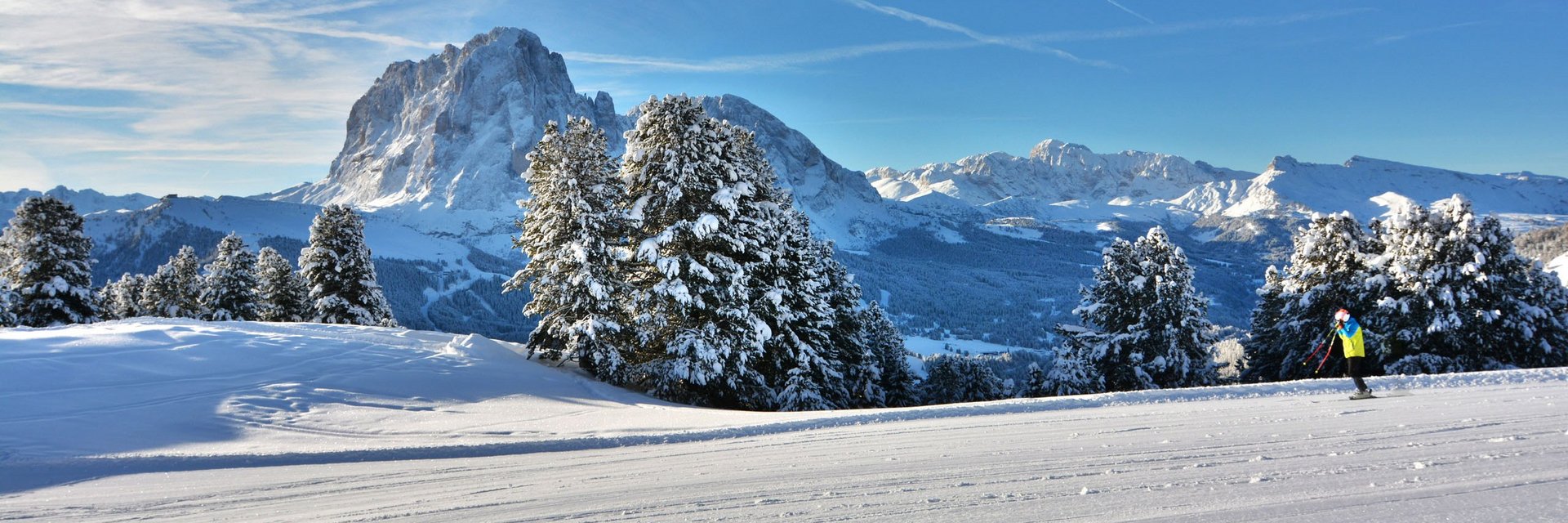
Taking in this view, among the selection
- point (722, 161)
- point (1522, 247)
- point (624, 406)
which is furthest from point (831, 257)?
point (1522, 247)

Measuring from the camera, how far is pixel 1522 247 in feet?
639

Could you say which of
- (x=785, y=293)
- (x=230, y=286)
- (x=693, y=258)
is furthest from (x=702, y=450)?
(x=230, y=286)

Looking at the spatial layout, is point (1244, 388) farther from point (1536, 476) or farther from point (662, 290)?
point (662, 290)

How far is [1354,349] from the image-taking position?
13.3 meters

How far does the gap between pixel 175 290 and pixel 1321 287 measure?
5884 cm

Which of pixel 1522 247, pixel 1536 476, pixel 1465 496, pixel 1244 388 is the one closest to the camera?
pixel 1465 496

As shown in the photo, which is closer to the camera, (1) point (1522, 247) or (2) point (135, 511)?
(2) point (135, 511)

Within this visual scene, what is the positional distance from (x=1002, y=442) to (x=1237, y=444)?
2423 mm

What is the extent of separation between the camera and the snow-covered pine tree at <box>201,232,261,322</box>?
4053cm

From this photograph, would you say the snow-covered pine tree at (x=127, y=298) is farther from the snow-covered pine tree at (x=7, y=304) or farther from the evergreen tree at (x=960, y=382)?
the evergreen tree at (x=960, y=382)

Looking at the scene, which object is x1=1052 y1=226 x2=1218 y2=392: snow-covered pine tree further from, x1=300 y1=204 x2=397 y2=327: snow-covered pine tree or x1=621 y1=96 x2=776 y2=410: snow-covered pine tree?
x1=300 y1=204 x2=397 y2=327: snow-covered pine tree

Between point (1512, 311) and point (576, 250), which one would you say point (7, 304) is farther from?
point (1512, 311)

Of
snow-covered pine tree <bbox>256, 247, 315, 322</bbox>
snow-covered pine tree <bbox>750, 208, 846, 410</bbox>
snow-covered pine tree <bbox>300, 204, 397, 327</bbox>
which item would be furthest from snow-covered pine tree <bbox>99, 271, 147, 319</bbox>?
snow-covered pine tree <bbox>750, 208, 846, 410</bbox>

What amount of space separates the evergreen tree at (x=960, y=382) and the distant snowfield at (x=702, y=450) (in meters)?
24.9
